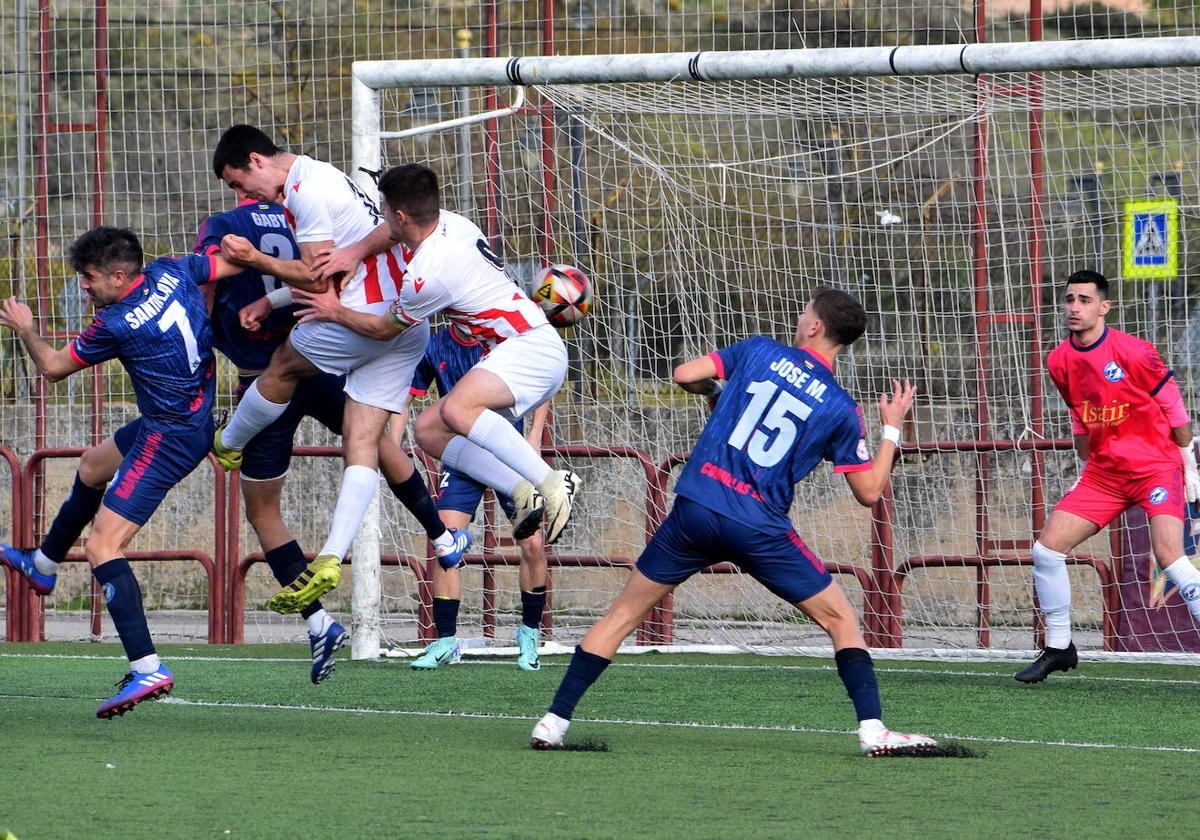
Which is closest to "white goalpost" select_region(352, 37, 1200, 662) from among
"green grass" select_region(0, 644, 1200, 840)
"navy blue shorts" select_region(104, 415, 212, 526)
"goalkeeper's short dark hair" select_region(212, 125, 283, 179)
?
"green grass" select_region(0, 644, 1200, 840)

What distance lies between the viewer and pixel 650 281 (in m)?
12.2

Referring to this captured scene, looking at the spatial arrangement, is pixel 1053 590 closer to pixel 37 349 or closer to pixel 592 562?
pixel 592 562

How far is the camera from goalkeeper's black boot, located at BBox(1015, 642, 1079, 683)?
30.2ft

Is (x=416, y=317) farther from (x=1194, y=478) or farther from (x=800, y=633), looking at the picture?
(x=800, y=633)

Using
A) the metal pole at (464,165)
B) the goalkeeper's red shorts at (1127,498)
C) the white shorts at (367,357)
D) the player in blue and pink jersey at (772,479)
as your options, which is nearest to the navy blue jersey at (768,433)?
the player in blue and pink jersey at (772,479)

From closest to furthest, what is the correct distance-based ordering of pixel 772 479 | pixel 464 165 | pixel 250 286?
pixel 772 479, pixel 250 286, pixel 464 165

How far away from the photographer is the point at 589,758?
633 centimetres

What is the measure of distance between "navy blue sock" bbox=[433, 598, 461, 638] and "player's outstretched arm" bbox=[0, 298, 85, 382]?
3.33 m

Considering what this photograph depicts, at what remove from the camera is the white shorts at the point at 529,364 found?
25.8ft

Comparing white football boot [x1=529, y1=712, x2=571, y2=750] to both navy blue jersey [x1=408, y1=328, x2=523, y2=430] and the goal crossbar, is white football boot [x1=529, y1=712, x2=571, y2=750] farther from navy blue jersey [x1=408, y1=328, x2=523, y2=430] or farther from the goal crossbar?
the goal crossbar

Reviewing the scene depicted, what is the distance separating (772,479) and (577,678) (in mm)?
1012

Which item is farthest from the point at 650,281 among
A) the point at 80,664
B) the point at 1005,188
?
the point at 80,664

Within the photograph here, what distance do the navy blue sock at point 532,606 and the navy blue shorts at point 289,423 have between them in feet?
7.12

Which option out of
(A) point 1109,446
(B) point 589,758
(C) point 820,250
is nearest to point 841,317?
(B) point 589,758
